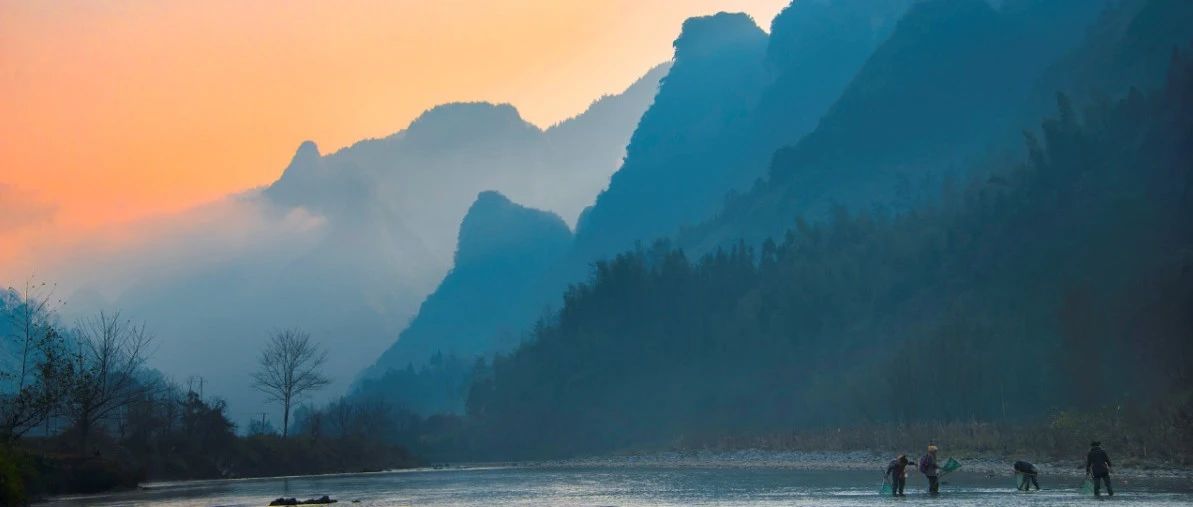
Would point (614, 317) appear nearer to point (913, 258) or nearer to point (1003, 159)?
point (913, 258)

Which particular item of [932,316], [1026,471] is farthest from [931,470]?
[932,316]

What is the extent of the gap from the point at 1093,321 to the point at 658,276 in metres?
90.5

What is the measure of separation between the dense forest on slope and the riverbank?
235 inches

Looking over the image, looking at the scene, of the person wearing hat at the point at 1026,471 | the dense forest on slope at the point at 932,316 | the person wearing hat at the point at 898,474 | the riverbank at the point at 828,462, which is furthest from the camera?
the dense forest on slope at the point at 932,316

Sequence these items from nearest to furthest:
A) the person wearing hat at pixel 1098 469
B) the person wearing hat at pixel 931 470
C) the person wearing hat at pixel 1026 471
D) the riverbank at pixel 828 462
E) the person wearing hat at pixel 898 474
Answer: the person wearing hat at pixel 1098 469, the person wearing hat at pixel 898 474, the person wearing hat at pixel 1026 471, the person wearing hat at pixel 931 470, the riverbank at pixel 828 462

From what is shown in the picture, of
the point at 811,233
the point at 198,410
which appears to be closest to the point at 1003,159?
the point at 811,233

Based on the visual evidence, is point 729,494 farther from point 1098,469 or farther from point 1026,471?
point 1098,469

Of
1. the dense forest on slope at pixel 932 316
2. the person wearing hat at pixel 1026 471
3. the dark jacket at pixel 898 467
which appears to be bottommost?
the person wearing hat at pixel 1026 471

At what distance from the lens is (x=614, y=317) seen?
19300cm

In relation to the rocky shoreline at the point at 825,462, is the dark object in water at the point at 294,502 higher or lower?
higher

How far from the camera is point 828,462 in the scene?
94.9 metres

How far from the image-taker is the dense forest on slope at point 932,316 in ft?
364

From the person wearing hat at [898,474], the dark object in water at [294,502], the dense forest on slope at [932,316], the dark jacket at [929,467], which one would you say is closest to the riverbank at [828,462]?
the dense forest on slope at [932,316]

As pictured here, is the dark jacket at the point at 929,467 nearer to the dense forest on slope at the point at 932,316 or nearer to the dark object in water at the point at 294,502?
the dense forest on slope at the point at 932,316
